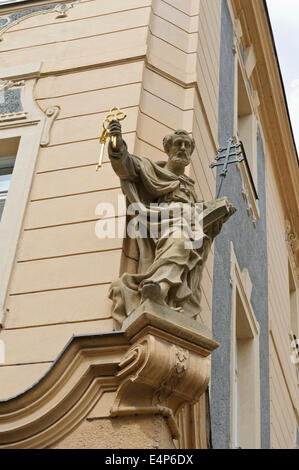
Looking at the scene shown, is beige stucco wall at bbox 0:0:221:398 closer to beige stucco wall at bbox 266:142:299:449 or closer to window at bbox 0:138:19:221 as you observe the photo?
window at bbox 0:138:19:221

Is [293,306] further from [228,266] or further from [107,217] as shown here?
[107,217]

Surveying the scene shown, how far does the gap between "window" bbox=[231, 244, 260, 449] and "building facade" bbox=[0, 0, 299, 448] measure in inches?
0.7

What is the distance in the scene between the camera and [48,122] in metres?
7.28

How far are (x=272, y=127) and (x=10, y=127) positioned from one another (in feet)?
21.5

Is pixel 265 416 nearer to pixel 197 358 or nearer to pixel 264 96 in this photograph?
pixel 197 358

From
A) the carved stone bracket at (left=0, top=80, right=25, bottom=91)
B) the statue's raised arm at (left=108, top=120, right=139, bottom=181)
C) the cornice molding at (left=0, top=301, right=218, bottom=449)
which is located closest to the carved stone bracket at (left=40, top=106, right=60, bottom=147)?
the carved stone bracket at (left=0, top=80, right=25, bottom=91)

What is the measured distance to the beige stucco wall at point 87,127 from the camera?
571cm

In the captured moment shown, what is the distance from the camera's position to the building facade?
16.8 ft

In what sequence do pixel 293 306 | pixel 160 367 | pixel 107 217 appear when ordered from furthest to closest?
pixel 293 306
pixel 107 217
pixel 160 367

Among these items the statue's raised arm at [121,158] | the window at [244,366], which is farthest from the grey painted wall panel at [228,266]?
the statue's raised arm at [121,158]

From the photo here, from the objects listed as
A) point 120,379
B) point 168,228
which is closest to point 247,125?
point 168,228

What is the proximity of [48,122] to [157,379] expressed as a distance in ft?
10.7

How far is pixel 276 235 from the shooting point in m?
12.8
